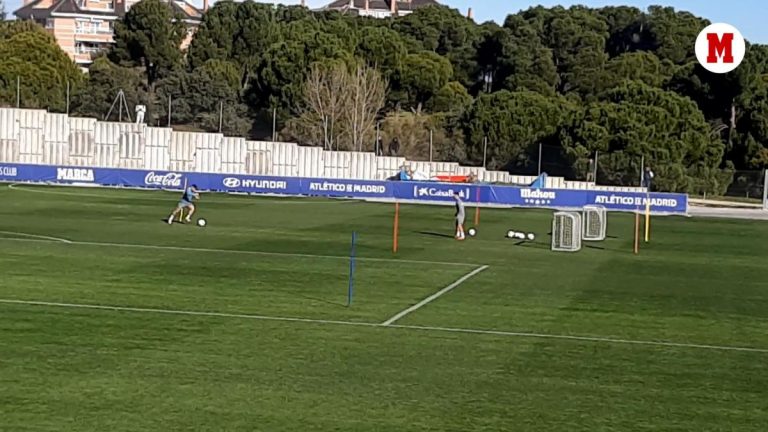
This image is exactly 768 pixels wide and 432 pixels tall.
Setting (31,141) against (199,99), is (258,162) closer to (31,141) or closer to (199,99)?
(31,141)

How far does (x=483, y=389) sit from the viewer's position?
13.6 metres

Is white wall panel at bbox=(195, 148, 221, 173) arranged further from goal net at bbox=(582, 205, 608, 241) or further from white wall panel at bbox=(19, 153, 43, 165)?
goal net at bbox=(582, 205, 608, 241)

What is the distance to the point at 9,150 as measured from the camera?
6956 cm

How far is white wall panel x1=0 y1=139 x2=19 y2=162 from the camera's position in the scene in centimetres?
6938

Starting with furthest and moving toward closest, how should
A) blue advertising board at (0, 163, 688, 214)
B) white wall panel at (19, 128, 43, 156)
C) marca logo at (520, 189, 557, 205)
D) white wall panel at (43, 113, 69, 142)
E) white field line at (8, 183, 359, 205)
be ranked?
white wall panel at (19, 128, 43, 156), white wall panel at (43, 113, 69, 142), marca logo at (520, 189, 557, 205), blue advertising board at (0, 163, 688, 214), white field line at (8, 183, 359, 205)

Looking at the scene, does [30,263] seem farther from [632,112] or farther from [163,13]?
[163,13]

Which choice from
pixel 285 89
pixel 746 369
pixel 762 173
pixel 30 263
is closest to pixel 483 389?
pixel 746 369

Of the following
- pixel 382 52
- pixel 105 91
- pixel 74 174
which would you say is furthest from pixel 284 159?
pixel 105 91

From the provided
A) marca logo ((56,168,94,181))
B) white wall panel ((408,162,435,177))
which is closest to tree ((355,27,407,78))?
white wall panel ((408,162,435,177))

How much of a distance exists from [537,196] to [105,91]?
44159 millimetres

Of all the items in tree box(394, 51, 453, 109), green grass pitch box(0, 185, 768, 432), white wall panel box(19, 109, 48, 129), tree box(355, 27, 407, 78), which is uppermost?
tree box(355, 27, 407, 78)

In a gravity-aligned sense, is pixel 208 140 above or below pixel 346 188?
above

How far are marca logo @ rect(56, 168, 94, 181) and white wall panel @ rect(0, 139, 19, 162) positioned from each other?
7.92 meters

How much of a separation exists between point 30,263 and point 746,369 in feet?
53.4
